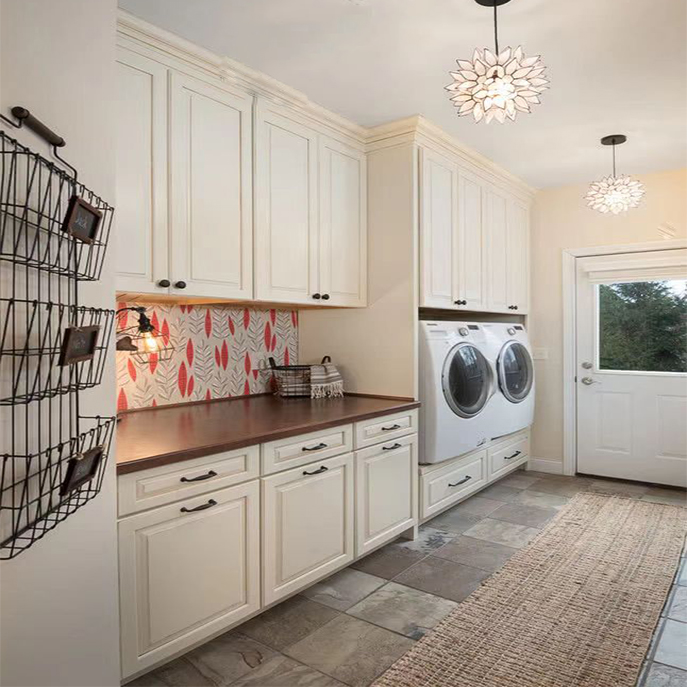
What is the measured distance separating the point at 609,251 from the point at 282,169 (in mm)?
2889

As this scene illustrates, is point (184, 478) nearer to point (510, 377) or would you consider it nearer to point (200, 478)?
point (200, 478)

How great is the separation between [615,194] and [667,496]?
2.25 metres

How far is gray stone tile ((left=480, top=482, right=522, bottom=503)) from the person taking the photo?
12.8 feet

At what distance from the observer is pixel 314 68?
2486mm

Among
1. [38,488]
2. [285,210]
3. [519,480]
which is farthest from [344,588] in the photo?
[519,480]

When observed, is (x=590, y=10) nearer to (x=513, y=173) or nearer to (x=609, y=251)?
(x=513, y=173)

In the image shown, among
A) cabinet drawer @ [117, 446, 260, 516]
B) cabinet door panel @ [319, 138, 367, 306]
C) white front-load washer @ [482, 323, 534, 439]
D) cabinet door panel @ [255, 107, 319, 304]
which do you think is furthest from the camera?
white front-load washer @ [482, 323, 534, 439]

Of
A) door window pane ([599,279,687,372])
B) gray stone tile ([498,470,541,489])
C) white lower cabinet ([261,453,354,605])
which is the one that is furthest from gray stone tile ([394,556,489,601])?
door window pane ([599,279,687,372])

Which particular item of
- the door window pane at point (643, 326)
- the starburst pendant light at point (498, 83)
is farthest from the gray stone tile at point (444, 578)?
the door window pane at point (643, 326)

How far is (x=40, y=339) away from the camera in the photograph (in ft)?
3.87

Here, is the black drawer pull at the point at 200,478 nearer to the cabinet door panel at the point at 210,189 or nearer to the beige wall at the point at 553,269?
the cabinet door panel at the point at 210,189

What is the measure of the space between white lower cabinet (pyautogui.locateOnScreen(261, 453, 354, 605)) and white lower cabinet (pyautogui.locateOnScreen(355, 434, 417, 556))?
0.09m

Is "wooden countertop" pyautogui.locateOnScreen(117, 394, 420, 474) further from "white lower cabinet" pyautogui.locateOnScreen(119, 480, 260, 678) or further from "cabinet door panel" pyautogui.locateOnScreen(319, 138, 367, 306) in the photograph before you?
"cabinet door panel" pyautogui.locateOnScreen(319, 138, 367, 306)

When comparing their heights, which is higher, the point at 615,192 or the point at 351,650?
the point at 615,192
